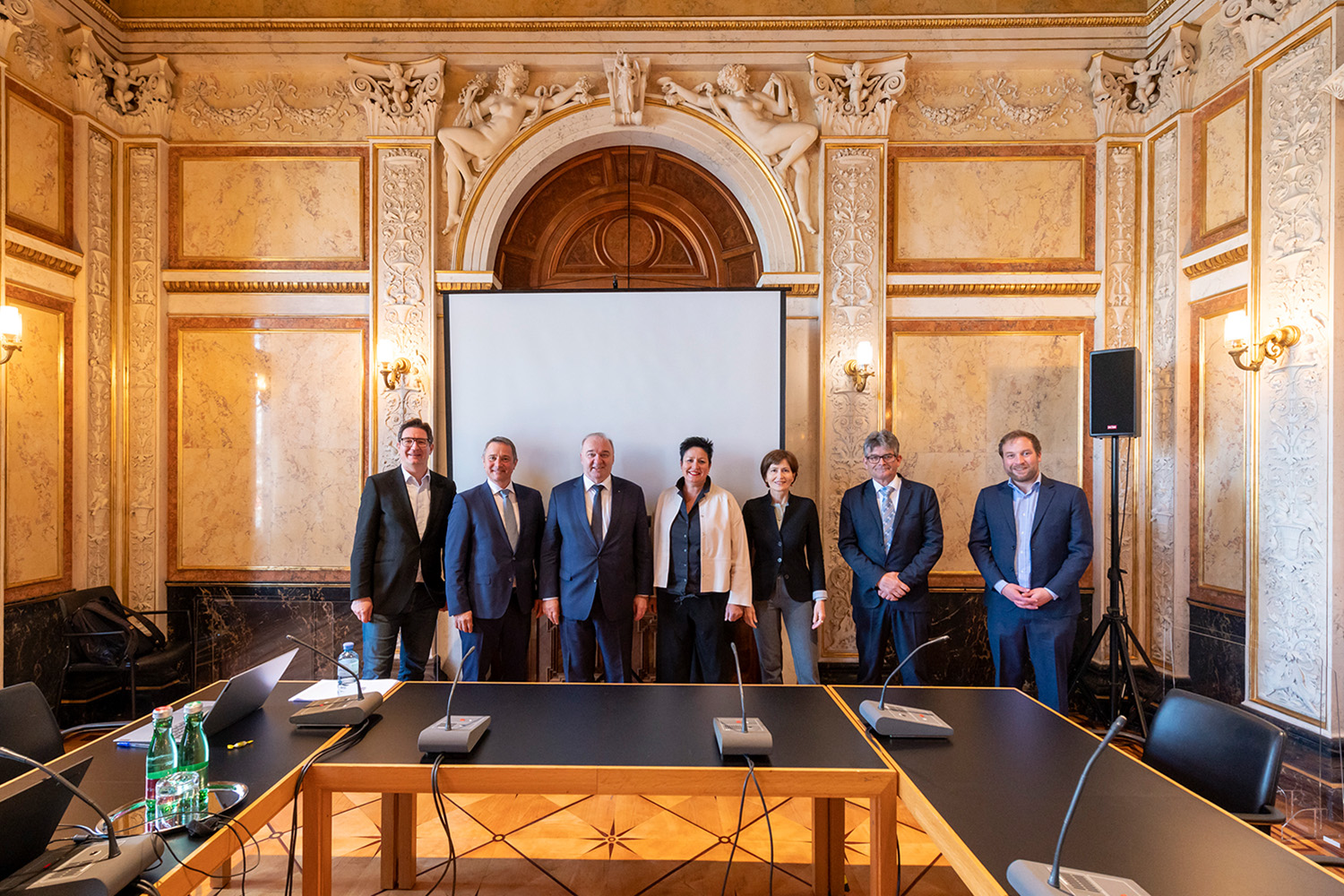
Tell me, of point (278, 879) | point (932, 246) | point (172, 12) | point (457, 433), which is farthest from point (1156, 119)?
point (172, 12)

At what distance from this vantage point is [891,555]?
3713 millimetres

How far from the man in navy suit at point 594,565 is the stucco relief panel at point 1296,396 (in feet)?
9.96

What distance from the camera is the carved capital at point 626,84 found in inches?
180

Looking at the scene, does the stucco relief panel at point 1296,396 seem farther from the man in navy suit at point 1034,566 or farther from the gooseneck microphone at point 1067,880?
the gooseneck microphone at point 1067,880

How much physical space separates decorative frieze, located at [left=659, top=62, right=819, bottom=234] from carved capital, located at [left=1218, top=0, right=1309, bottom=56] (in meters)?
2.17

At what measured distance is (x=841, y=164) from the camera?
4598 millimetres

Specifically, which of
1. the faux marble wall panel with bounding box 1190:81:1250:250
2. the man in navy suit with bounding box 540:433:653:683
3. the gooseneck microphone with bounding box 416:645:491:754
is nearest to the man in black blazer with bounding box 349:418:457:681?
the man in navy suit with bounding box 540:433:653:683

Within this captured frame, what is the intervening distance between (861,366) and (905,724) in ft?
9.42

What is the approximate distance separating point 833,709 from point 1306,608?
267cm

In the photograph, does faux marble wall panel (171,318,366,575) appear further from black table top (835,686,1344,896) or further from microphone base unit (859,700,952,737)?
black table top (835,686,1344,896)

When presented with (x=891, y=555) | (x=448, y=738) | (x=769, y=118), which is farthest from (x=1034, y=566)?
(x=769, y=118)

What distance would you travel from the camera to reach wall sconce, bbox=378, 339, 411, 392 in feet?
14.8

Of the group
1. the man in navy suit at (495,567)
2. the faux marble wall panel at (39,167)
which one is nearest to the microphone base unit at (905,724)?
the man in navy suit at (495,567)

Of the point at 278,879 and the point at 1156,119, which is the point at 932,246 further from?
the point at 278,879
